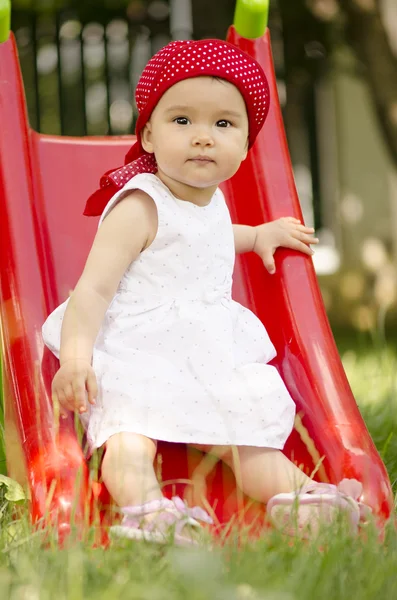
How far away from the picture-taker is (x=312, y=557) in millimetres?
1690

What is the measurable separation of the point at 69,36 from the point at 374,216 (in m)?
2.81

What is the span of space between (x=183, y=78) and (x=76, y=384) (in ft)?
2.48

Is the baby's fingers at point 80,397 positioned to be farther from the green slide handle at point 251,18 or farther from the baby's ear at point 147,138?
the green slide handle at point 251,18

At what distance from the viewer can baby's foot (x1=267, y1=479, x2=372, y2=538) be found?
1923 mm

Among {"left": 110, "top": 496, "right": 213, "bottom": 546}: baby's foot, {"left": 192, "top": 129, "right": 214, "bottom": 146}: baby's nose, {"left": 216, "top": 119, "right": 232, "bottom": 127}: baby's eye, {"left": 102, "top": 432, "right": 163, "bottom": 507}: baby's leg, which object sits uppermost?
{"left": 216, "top": 119, "right": 232, "bottom": 127}: baby's eye

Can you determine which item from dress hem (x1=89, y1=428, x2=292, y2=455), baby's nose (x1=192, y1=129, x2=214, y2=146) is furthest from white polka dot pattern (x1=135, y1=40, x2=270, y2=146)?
dress hem (x1=89, y1=428, x2=292, y2=455)

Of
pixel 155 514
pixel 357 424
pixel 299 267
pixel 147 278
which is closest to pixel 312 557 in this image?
pixel 155 514

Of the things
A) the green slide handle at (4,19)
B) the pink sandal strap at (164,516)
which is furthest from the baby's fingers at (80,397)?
the green slide handle at (4,19)

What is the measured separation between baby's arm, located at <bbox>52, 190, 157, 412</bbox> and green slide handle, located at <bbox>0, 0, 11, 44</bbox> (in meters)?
0.90

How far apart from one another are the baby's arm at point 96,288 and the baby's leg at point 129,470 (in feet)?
0.36

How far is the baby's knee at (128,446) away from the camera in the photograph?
2076mm

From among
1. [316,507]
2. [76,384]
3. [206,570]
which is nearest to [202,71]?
[76,384]

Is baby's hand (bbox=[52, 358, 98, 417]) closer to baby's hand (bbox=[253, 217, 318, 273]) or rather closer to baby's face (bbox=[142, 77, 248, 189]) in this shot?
baby's face (bbox=[142, 77, 248, 189])

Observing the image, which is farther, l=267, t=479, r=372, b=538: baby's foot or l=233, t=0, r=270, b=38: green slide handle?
l=233, t=0, r=270, b=38: green slide handle
